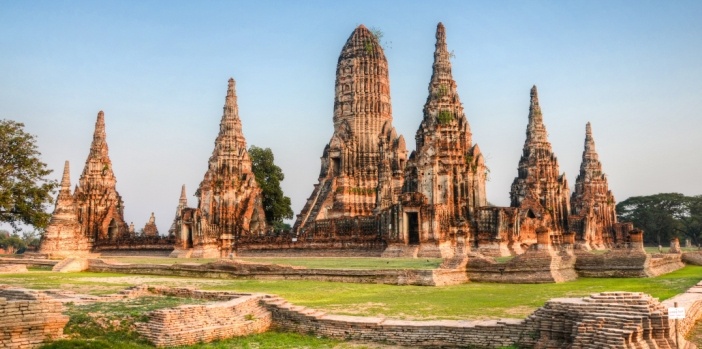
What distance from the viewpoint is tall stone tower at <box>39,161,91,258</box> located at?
4450 centimetres

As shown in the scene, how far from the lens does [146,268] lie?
1125 inches

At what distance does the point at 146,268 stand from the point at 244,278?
6.01m

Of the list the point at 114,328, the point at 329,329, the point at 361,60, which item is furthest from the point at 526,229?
the point at 114,328

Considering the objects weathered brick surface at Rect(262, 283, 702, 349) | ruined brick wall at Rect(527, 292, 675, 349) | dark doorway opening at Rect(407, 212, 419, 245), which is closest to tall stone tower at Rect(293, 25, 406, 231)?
dark doorway opening at Rect(407, 212, 419, 245)

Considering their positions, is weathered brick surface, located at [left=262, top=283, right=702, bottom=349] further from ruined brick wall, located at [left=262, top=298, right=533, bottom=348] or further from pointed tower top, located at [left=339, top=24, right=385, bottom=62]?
pointed tower top, located at [left=339, top=24, right=385, bottom=62]

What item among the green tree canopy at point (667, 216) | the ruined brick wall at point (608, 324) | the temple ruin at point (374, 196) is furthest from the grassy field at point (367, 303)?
the green tree canopy at point (667, 216)

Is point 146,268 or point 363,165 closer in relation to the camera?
point 146,268

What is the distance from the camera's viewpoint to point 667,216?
244 feet

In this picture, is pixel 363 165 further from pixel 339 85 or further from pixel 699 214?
pixel 699 214

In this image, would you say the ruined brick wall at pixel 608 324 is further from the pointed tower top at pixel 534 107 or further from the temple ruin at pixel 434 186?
the pointed tower top at pixel 534 107

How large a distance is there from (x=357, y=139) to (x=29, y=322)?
39.6 m

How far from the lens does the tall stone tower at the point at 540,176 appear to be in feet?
164

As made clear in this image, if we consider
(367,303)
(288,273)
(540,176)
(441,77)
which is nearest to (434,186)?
(441,77)

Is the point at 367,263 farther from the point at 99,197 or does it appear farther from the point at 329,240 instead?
the point at 99,197
